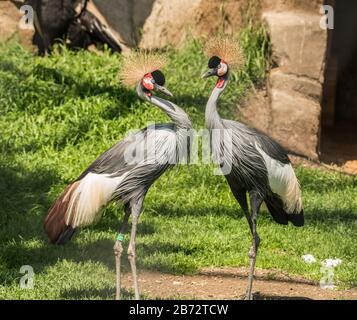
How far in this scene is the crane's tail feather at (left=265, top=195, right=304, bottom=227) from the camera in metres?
6.13

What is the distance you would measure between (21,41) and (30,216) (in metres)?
3.86

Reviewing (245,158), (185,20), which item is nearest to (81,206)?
(245,158)

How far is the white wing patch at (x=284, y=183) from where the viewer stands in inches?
230

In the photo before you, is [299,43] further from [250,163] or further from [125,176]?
[125,176]

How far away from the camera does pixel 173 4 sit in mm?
10570

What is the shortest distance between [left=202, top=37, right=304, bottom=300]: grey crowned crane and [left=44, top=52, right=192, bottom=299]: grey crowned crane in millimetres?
229

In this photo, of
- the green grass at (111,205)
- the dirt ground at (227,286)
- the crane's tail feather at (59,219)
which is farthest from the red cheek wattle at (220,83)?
the green grass at (111,205)

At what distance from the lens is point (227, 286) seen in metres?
6.25

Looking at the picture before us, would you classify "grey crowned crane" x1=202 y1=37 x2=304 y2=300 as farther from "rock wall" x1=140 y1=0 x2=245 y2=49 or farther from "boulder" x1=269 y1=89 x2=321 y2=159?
"rock wall" x1=140 y1=0 x2=245 y2=49

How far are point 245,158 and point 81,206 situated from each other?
1018 mm

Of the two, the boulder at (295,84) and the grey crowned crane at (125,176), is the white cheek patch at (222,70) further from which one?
the boulder at (295,84)

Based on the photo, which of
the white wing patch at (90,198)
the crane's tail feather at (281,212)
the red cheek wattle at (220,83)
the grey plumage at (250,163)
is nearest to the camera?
the white wing patch at (90,198)

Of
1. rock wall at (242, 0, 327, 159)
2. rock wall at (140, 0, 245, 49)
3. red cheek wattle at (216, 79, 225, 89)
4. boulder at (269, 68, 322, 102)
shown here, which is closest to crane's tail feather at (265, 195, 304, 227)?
red cheek wattle at (216, 79, 225, 89)
